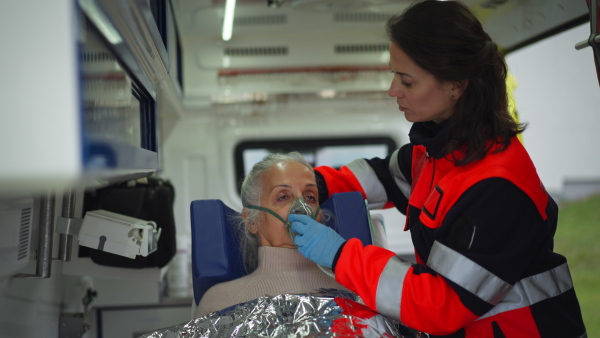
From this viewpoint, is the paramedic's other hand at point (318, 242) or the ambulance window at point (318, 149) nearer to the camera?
the paramedic's other hand at point (318, 242)

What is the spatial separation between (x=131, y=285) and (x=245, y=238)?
1112mm

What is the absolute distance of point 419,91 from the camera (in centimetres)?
199

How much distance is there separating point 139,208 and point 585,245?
5.44 m

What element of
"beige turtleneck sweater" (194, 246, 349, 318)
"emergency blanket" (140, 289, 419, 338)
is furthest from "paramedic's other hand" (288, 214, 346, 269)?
"beige turtleneck sweater" (194, 246, 349, 318)

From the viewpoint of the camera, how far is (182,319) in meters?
3.56

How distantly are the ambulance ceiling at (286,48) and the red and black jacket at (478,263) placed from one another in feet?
5.73

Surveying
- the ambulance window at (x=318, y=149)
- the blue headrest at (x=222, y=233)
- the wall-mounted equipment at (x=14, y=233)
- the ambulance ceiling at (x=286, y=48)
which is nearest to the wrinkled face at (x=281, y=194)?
the blue headrest at (x=222, y=233)

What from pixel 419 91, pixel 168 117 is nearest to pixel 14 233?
pixel 419 91

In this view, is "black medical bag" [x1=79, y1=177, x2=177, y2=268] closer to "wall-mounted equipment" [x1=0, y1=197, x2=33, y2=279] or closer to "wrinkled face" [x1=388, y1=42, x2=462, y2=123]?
"wall-mounted equipment" [x1=0, y1=197, x2=33, y2=279]

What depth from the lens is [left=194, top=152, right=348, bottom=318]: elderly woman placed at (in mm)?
2381

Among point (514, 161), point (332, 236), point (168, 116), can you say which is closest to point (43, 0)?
point (332, 236)

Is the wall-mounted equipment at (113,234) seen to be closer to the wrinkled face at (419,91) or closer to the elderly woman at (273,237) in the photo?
the elderly woman at (273,237)

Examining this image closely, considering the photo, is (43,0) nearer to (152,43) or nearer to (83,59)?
(83,59)

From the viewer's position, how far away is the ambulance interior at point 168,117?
1.02 m
